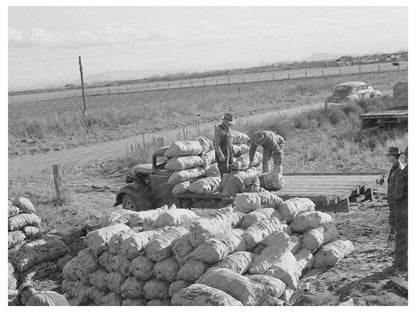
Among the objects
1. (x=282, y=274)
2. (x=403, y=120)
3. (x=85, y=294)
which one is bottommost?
(x=85, y=294)

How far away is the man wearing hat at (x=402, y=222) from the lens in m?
8.98

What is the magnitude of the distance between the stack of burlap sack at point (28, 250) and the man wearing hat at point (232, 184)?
3.38 metres

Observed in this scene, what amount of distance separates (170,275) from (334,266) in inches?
106

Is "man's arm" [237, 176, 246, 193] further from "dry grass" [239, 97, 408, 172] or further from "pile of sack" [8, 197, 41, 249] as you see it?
"dry grass" [239, 97, 408, 172]

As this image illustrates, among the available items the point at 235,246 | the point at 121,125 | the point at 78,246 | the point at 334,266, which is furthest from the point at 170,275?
the point at 121,125

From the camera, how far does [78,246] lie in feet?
41.0

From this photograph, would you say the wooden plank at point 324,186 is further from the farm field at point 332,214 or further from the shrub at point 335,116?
the shrub at point 335,116

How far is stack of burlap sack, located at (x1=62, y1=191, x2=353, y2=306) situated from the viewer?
25.6ft

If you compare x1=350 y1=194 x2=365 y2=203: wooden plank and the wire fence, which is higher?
the wire fence

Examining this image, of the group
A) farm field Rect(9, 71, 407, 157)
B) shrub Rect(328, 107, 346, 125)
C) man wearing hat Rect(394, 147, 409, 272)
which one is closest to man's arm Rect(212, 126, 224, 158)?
man wearing hat Rect(394, 147, 409, 272)

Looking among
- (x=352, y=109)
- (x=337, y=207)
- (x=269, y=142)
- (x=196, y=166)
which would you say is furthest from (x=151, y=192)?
(x=352, y=109)

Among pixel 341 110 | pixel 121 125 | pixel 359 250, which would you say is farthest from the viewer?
pixel 121 125

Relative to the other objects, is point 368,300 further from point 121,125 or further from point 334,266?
point 121,125

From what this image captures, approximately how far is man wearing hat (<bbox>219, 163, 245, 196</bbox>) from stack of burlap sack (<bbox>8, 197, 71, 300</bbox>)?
338 cm
